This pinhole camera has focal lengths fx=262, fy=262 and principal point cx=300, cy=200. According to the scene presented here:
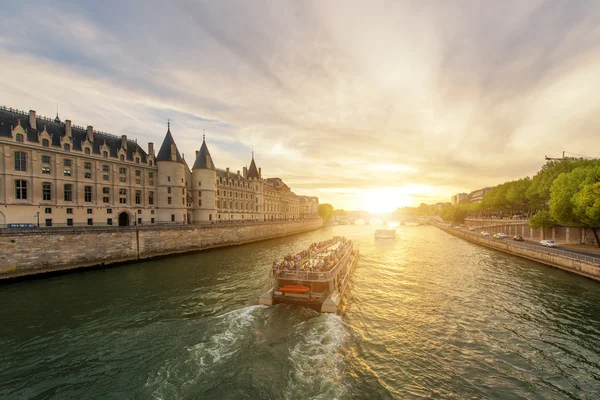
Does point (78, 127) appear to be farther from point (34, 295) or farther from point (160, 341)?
point (160, 341)

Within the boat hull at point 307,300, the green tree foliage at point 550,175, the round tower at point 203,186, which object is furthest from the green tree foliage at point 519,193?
the round tower at point 203,186

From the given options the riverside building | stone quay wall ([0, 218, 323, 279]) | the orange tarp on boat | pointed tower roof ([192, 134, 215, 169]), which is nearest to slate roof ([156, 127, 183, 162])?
the riverside building

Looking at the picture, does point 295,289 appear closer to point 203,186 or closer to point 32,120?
point 32,120

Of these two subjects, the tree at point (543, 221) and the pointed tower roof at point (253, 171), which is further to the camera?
the pointed tower roof at point (253, 171)

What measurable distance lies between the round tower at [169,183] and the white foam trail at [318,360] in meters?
47.3

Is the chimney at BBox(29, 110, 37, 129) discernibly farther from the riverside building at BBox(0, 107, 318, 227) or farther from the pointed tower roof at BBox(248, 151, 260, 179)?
the pointed tower roof at BBox(248, 151, 260, 179)

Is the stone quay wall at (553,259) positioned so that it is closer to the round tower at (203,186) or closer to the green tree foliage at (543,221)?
the green tree foliage at (543,221)

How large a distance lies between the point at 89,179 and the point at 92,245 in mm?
16504

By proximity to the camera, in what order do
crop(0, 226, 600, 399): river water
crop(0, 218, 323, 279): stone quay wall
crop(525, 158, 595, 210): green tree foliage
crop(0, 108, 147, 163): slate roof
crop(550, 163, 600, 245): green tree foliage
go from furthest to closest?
1. crop(525, 158, 595, 210): green tree foliage
2. crop(0, 108, 147, 163): slate roof
3. crop(550, 163, 600, 245): green tree foliage
4. crop(0, 218, 323, 279): stone quay wall
5. crop(0, 226, 600, 399): river water

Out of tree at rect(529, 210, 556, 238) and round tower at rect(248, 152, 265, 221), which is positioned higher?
round tower at rect(248, 152, 265, 221)

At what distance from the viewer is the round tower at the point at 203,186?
64.3 metres

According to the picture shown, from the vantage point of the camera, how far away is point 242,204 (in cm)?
8425

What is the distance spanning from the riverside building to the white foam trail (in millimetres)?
43718

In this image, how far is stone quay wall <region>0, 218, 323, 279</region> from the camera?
2839 centimetres
